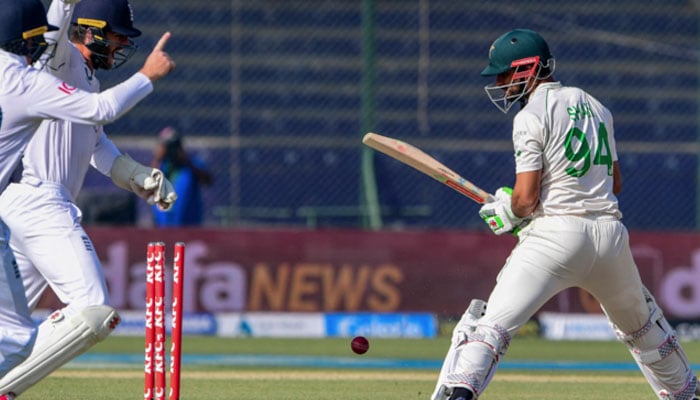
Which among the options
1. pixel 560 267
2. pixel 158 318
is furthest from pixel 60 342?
pixel 560 267

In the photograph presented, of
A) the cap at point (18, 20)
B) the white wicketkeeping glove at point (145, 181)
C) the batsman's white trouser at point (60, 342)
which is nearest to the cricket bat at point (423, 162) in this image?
the white wicketkeeping glove at point (145, 181)

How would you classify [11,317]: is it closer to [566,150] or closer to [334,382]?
[566,150]

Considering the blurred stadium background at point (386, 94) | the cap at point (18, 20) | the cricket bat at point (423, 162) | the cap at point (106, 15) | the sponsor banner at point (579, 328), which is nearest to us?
the cap at point (18, 20)

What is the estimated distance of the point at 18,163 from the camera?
565cm

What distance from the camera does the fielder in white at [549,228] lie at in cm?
557

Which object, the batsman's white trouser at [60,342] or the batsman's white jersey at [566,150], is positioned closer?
the batsman's white trouser at [60,342]

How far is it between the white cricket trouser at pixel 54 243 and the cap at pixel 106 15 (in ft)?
2.67

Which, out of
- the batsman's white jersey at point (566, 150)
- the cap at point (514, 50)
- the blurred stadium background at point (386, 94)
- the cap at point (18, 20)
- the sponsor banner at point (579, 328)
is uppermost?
the cap at point (18, 20)

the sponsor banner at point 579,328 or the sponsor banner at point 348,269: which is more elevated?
the sponsor banner at point 348,269

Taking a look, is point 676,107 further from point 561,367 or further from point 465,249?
point 561,367

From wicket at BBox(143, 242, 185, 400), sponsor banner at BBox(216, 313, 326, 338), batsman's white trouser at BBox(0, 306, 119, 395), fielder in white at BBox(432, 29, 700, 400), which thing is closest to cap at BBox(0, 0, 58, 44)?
wicket at BBox(143, 242, 185, 400)

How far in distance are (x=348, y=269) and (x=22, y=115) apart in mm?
6894

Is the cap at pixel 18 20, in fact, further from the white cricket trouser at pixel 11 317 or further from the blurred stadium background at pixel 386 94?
the blurred stadium background at pixel 386 94

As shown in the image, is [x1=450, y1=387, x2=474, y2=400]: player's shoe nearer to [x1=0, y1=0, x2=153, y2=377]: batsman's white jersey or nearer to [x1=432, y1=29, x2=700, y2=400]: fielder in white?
[x1=432, y1=29, x2=700, y2=400]: fielder in white
